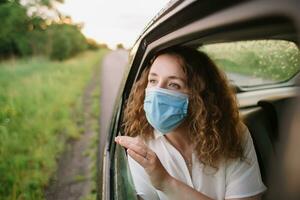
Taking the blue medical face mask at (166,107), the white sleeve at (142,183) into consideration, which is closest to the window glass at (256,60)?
the blue medical face mask at (166,107)

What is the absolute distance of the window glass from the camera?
2.55 m

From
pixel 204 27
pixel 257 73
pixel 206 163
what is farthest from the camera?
pixel 257 73

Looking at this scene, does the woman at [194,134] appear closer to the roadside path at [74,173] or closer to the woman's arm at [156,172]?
the woman's arm at [156,172]

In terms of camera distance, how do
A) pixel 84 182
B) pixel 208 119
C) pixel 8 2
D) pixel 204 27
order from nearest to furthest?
pixel 204 27 < pixel 208 119 < pixel 84 182 < pixel 8 2

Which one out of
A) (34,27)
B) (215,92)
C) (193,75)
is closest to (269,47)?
(215,92)

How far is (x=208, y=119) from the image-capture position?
6.72 ft

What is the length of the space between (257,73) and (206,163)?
2.36m

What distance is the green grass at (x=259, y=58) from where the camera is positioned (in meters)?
2.54

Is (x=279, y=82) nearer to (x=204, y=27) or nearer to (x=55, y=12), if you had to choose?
(x=204, y=27)

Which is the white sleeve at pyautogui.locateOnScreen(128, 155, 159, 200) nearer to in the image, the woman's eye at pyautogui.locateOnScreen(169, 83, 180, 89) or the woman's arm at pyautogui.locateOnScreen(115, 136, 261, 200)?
the woman's arm at pyautogui.locateOnScreen(115, 136, 261, 200)

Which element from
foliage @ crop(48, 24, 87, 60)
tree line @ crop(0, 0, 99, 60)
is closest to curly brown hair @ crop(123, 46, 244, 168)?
tree line @ crop(0, 0, 99, 60)

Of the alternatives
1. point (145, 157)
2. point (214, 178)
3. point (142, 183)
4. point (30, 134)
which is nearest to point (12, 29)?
point (30, 134)

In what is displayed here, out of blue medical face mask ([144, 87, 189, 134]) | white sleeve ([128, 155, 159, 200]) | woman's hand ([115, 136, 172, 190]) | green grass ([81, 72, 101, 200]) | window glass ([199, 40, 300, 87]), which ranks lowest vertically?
green grass ([81, 72, 101, 200])

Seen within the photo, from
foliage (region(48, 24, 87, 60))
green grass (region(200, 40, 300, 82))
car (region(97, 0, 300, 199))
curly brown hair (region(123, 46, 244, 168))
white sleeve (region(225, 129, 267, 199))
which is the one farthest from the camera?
foliage (region(48, 24, 87, 60))
